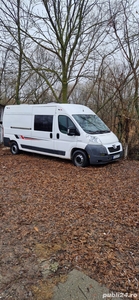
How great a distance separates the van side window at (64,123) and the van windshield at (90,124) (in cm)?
25

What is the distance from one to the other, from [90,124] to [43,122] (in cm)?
193

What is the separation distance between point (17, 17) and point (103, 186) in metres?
9.98

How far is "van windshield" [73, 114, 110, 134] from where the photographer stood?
7332mm

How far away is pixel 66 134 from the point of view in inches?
296

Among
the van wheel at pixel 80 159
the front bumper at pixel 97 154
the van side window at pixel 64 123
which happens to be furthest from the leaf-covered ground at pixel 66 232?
the van side window at pixel 64 123

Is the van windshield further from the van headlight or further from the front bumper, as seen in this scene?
the front bumper

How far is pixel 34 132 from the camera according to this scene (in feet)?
28.4

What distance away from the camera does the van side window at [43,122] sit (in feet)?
26.4

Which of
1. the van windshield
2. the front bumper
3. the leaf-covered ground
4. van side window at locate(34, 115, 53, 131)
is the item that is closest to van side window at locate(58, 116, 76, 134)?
the van windshield

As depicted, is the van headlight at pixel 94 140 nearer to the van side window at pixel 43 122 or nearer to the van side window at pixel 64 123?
the van side window at pixel 64 123

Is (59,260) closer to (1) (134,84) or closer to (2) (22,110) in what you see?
(2) (22,110)

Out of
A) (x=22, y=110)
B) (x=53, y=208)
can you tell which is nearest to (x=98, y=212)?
(x=53, y=208)

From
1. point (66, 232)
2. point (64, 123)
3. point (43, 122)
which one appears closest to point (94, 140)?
point (64, 123)

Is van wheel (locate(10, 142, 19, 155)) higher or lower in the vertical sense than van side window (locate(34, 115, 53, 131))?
lower
